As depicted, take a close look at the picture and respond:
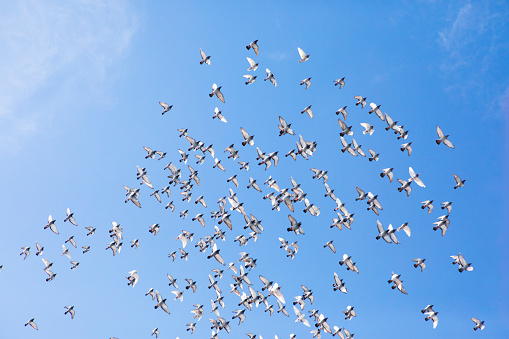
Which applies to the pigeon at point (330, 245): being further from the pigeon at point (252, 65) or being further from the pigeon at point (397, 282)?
the pigeon at point (252, 65)

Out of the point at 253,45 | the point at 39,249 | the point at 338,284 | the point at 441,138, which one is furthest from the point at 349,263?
the point at 39,249

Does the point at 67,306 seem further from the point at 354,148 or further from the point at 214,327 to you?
the point at 354,148

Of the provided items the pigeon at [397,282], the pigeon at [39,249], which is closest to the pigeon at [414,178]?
the pigeon at [397,282]

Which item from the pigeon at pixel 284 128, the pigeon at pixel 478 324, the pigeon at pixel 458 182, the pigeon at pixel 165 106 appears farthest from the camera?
the pigeon at pixel 165 106

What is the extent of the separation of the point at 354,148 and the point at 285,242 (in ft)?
37.6

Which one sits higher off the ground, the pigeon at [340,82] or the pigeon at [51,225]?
the pigeon at [51,225]

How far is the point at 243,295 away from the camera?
60.6 meters


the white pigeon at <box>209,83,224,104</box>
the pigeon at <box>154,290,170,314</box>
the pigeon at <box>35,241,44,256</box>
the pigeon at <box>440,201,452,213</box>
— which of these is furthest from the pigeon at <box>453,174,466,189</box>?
the pigeon at <box>35,241,44,256</box>

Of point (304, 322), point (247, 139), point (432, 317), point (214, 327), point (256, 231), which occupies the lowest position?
point (432, 317)

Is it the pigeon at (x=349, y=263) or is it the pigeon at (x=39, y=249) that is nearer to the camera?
the pigeon at (x=349, y=263)

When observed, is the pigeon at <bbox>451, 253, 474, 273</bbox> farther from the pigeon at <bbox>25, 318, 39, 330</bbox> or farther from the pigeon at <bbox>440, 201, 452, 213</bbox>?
the pigeon at <bbox>25, 318, 39, 330</bbox>

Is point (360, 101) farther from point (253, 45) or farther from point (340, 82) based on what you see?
point (253, 45)

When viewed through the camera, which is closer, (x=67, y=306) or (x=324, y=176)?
(x=324, y=176)

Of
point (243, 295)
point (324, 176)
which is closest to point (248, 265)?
point (243, 295)
